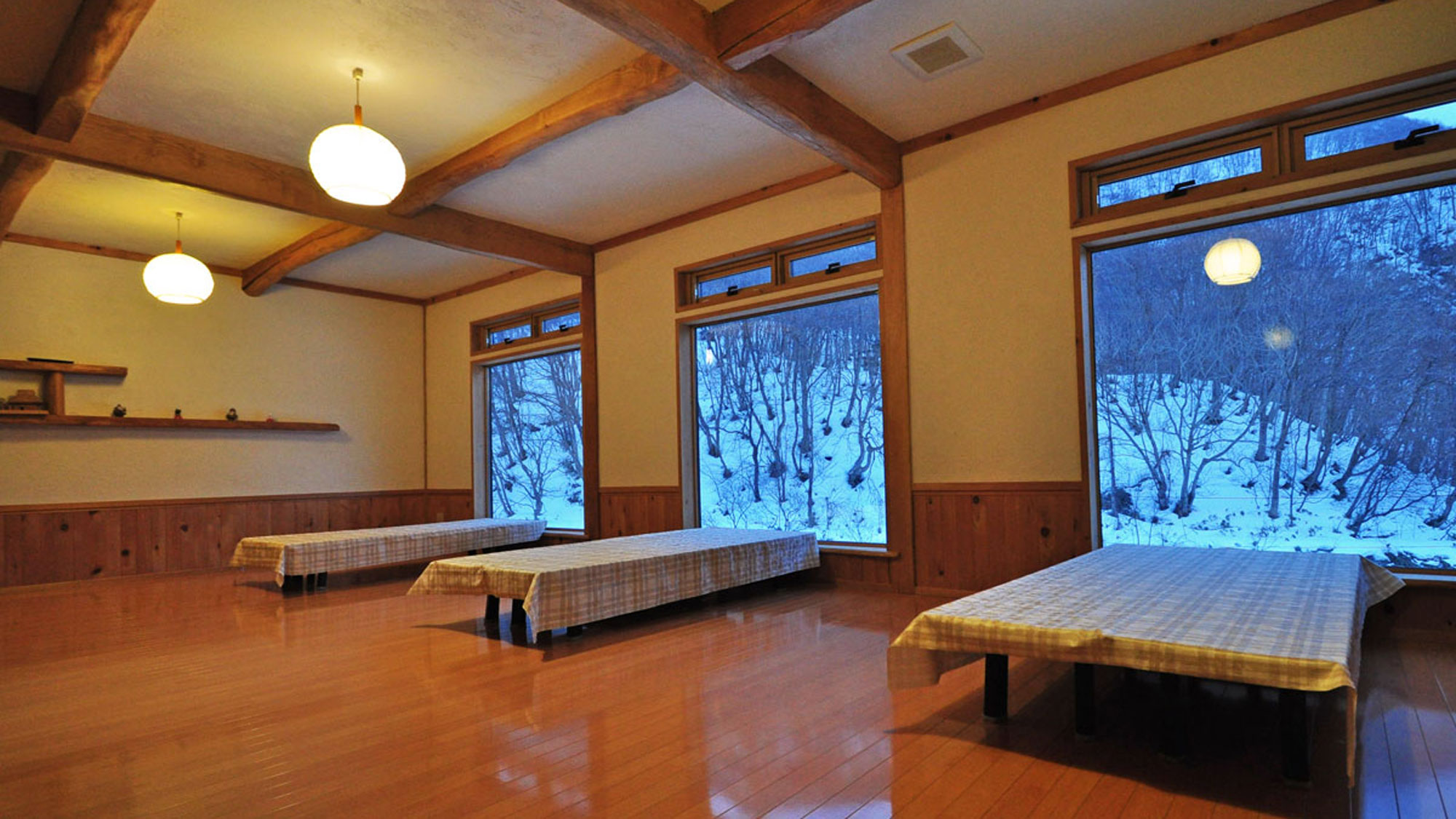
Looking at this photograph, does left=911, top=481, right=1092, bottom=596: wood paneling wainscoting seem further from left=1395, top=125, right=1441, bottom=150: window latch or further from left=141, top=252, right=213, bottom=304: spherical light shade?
left=141, top=252, right=213, bottom=304: spherical light shade

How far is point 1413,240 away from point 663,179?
4097 millimetres

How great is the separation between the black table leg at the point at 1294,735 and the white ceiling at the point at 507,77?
2.89 m

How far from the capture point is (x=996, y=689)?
2.39 m

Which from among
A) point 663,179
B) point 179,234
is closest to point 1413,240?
point 663,179

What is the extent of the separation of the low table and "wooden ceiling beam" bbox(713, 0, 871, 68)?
2316 mm

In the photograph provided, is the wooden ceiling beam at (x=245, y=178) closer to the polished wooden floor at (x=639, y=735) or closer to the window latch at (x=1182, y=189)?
the polished wooden floor at (x=639, y=735)

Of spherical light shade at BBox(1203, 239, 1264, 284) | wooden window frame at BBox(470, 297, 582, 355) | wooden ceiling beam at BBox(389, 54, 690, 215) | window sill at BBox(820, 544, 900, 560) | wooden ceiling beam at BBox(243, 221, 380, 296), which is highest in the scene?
wooden ceiling beam at BBox(389, 54, 690, 215)

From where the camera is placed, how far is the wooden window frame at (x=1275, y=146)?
3229 millimetres

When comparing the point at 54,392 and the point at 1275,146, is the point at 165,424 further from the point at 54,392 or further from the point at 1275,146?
the point at 1275,146

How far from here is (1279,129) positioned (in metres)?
3.56

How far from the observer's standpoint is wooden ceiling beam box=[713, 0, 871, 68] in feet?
9.79

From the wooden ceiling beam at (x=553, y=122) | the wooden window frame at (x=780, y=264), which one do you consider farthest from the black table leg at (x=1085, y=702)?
the wooden window frame at (x=780, y=264)

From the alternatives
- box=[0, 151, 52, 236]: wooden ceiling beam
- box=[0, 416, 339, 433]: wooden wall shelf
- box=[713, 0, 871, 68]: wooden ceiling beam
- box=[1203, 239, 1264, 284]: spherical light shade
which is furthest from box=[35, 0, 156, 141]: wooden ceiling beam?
box=[1203, 239, 1264, 284]: spherical light shade

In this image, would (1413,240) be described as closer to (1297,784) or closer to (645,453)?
(1297,784)
